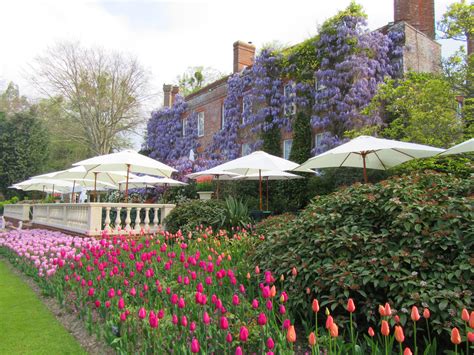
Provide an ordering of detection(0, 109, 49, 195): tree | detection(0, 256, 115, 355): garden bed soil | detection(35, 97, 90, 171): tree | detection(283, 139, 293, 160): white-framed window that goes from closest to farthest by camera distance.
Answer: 1. detection(0, 256, 115, 355): garden bed soil
2. detection(283, 139, 293, 160): white-framed window
3. detection(0, 109, 49, 195): tree
4. detection(35, 97, 90, 171): tree

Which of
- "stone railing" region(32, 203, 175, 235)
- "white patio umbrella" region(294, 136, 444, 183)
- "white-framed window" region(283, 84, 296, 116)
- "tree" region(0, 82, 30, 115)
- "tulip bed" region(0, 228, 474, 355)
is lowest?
"tulip bed" region(0, 228, 474, 355)

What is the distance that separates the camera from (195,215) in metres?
9.45

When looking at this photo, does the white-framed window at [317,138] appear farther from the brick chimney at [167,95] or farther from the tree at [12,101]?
the tree at [12,101]

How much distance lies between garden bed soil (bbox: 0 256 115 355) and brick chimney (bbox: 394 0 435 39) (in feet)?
56.5

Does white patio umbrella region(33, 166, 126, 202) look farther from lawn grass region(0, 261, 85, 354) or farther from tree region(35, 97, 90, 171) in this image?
tree region(35, 97, 90, 171)

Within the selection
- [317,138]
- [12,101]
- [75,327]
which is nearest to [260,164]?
[317,138]

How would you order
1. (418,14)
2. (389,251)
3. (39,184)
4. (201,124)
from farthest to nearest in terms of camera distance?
(201,124) → (39,184) → (418,14) → (389,251)

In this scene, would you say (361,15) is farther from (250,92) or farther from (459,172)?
(459,172)

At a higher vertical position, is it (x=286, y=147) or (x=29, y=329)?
(x=286, y=147)

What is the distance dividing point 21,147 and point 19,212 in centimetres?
1794

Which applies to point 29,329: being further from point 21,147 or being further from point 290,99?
point 21,147

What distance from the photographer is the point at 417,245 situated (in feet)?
10.8

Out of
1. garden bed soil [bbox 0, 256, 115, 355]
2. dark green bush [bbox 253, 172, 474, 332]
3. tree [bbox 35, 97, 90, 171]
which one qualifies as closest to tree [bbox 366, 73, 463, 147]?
dark green bush [bbox 253, 172, 474, 332]

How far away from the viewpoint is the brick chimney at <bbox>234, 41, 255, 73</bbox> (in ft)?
77.9
